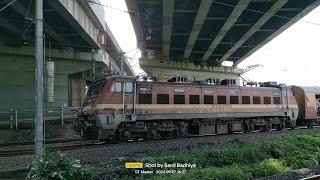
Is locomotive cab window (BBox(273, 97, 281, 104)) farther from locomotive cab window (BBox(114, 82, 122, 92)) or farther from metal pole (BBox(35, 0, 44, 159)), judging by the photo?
metal pole (BBox(35, 0, 44, 159))

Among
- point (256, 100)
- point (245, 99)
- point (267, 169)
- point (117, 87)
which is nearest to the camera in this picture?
point (267, 169)

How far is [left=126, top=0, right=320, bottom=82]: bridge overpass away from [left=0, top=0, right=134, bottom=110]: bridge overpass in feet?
10.5

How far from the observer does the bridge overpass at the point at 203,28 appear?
2850cm

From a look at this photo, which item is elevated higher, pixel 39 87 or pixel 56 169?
pixel 39 87

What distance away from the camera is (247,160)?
14.2 metres

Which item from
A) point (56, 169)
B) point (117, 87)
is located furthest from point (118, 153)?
point (56, 169)

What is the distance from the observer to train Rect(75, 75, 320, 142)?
19.8 metres

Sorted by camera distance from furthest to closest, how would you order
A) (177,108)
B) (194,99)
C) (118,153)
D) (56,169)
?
1. (194,99)
2. (177,108)
3. (118,153)
4. (56,169)

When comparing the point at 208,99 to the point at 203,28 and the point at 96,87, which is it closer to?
the point at 96,87

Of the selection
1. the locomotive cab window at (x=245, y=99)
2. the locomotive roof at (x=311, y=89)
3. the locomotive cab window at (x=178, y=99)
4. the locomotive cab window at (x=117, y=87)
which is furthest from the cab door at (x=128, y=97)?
the locomotive roof at (x=311, y=89)

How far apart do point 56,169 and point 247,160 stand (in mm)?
7068

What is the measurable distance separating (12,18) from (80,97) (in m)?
16.0

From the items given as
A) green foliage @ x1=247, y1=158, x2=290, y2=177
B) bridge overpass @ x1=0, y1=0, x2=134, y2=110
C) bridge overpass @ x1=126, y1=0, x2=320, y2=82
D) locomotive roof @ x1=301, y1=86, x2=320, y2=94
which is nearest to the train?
locomotive roof @ x1=301, y1=86, x2=320, y2=94

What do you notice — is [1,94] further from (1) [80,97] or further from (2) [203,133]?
(2) [203,133]
